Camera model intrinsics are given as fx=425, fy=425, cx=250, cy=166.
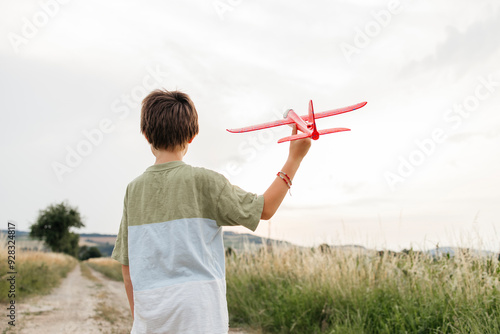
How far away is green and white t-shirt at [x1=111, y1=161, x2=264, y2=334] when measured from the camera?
1774 millimetres

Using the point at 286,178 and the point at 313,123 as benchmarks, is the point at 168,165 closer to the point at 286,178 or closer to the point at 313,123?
the point at 286,178

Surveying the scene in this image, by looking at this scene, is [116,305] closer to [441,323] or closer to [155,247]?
[441,323]

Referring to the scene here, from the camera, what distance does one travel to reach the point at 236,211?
1807 millimetres

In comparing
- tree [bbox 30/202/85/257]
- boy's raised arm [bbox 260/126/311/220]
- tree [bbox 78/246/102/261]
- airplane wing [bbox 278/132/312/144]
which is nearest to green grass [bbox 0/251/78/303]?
boy's raised arm [bbox 260/126/311/220]

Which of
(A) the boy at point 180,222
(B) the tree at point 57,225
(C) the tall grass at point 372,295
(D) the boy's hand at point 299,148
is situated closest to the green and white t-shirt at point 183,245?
(A) the boy at point 180,222

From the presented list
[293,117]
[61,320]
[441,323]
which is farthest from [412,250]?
[61,320]

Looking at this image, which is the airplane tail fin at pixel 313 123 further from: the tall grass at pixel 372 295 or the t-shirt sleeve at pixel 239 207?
the tall grass at pixel 372 295

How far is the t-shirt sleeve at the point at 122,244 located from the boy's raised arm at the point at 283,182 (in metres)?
0.74

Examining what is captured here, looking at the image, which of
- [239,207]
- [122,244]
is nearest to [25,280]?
[122,244]

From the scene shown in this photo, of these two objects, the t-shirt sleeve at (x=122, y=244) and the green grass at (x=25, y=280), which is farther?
the green grass at (x=25, y=280)

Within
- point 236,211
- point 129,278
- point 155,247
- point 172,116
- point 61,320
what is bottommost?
point 61,320

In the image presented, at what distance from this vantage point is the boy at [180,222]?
5.85ft

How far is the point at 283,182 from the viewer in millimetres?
1805

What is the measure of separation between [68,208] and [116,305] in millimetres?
44148
